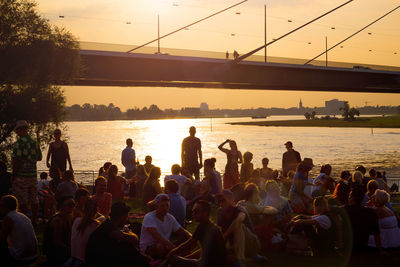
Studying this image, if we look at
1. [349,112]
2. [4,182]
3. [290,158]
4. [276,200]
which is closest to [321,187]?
[276,200]

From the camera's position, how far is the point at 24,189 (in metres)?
10.8

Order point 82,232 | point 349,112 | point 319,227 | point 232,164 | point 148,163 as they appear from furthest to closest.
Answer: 1. point 349,112
2. point 148,163
3. point 232,164
4. point 319,227
5. point 82,232

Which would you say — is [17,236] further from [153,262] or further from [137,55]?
[137,55]

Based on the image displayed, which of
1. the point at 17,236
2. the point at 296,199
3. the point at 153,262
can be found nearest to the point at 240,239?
the point at 153,262

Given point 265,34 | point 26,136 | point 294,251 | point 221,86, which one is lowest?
point 294,251

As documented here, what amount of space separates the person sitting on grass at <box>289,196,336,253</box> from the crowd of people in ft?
0.05

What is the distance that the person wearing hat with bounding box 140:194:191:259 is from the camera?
24.9ft

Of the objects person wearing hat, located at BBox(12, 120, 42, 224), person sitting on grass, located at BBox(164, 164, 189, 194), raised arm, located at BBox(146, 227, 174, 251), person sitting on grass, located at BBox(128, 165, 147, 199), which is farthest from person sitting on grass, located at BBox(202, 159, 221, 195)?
raised arm, located at BBox(146, 227, 174, 251)

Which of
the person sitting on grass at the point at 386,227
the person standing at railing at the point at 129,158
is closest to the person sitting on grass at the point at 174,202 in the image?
the person sitting on grass at the point at 386,227

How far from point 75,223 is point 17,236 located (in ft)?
2.87

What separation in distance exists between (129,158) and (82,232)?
10.4 m

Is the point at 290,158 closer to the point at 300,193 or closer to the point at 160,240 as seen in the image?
the point at 300,193

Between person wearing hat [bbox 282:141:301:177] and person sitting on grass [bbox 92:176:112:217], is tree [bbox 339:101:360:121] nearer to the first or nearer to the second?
person wearing hat [bbox 282:141:301:177]

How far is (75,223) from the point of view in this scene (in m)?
7.30
